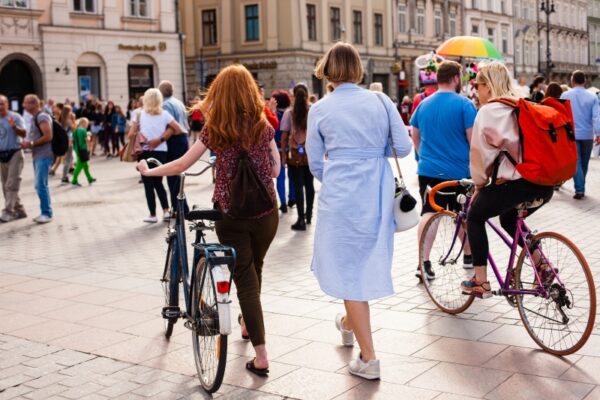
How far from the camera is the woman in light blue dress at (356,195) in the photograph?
16.3 feet

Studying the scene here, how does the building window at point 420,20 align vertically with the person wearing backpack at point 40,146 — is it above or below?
above

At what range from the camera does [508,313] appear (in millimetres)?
6391

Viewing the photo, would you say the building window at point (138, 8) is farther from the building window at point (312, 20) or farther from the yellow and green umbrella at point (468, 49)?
the yellow and green umbrella at point (468, 49)

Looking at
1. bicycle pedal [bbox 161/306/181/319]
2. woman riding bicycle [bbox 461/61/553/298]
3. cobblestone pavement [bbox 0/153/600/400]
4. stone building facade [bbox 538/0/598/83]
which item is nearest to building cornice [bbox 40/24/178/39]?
cobblestone pavement [bbox 0/153/600/400]

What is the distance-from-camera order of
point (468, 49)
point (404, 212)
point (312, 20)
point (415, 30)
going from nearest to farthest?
point (404, 212) < point (468, 49) < point (312, 20) < point (415, 30)

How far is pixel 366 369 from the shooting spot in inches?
197

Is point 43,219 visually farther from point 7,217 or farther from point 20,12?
point 20,12

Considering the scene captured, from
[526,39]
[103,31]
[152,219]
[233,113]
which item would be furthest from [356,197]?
[526,39]

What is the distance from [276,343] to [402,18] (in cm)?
5178

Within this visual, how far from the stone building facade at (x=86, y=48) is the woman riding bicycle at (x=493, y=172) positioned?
3047 cm

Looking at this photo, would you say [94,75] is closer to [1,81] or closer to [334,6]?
[1,81]

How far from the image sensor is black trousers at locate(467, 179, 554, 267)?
542cm

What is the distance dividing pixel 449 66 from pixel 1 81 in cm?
2970

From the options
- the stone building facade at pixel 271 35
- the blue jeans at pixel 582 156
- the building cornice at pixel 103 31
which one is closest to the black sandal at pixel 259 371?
the blue jeans at pixel 582 156
